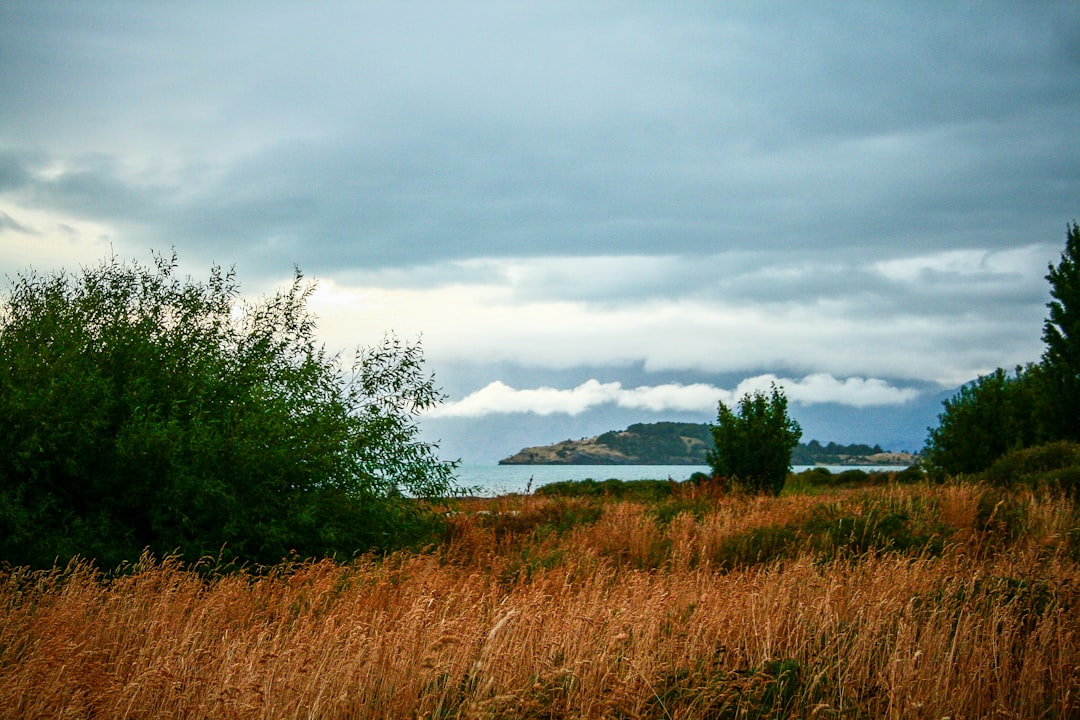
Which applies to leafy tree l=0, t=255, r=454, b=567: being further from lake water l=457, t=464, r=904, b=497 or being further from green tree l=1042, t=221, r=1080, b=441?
green tree l=1042, t=221, r=1080, b=441

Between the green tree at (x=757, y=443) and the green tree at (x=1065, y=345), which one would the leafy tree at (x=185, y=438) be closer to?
the green tree at (x=757, y=443)

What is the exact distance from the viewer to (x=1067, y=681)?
6.17 metres

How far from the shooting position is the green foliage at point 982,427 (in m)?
35.8

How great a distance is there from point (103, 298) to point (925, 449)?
38.6m

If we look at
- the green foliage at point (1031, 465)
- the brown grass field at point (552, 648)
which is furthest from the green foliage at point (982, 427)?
the brown grass field at point (552, 648)

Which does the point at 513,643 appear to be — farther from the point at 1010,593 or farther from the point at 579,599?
the point at 1010,593

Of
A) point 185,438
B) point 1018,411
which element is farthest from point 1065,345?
point 185,438

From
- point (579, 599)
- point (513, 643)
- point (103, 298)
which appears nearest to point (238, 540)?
point (103, 298)

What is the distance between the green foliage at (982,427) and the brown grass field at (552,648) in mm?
28635

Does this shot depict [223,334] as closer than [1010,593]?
No

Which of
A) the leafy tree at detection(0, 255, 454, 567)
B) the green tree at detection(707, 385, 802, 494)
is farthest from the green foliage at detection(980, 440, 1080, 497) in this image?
the leafy tree at detection(0, 255, 454, 567)

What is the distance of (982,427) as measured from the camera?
119 ft

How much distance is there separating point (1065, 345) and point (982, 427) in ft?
20.5

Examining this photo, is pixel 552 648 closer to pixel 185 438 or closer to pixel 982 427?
pixel 185 438
